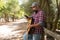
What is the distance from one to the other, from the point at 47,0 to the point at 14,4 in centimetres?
1634

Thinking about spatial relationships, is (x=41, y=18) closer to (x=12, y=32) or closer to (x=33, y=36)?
(x=33, y=36)

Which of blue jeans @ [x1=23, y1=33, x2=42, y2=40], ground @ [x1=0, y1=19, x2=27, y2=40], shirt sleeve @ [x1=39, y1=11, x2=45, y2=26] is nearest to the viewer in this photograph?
shirt sleeve @ [x1=39, y1=11, x2=45, y2=26]

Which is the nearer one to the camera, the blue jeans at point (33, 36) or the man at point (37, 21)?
the man at point (37, 21)

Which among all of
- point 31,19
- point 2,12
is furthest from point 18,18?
point 31,19

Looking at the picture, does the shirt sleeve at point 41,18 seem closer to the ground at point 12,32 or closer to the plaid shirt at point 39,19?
the plaid shirt at point 39,19

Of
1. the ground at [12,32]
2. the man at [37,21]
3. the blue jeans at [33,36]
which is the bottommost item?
the ground at [12,32]

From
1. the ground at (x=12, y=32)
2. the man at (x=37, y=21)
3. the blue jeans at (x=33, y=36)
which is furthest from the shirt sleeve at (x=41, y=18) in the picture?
the ground at (x=12, y=32)

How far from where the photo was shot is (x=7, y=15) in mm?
23422

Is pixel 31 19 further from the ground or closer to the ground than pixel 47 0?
closer to the ground

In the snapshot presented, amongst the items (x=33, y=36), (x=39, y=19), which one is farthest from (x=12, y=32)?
(x=39, y=19)

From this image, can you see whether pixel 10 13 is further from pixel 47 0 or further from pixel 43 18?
pixel 43 18

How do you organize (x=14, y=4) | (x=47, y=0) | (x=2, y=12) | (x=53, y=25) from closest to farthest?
(x=53, y=25)
(x=47, y=0)
(x=2, y=12)
(x=14, y=4)

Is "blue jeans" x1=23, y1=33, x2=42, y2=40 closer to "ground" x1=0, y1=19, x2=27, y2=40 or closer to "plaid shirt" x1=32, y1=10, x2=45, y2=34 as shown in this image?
"plaid shirt" x1=32, y1=10, x2=45, y2=34

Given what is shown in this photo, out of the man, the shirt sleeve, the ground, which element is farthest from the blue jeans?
the ground
